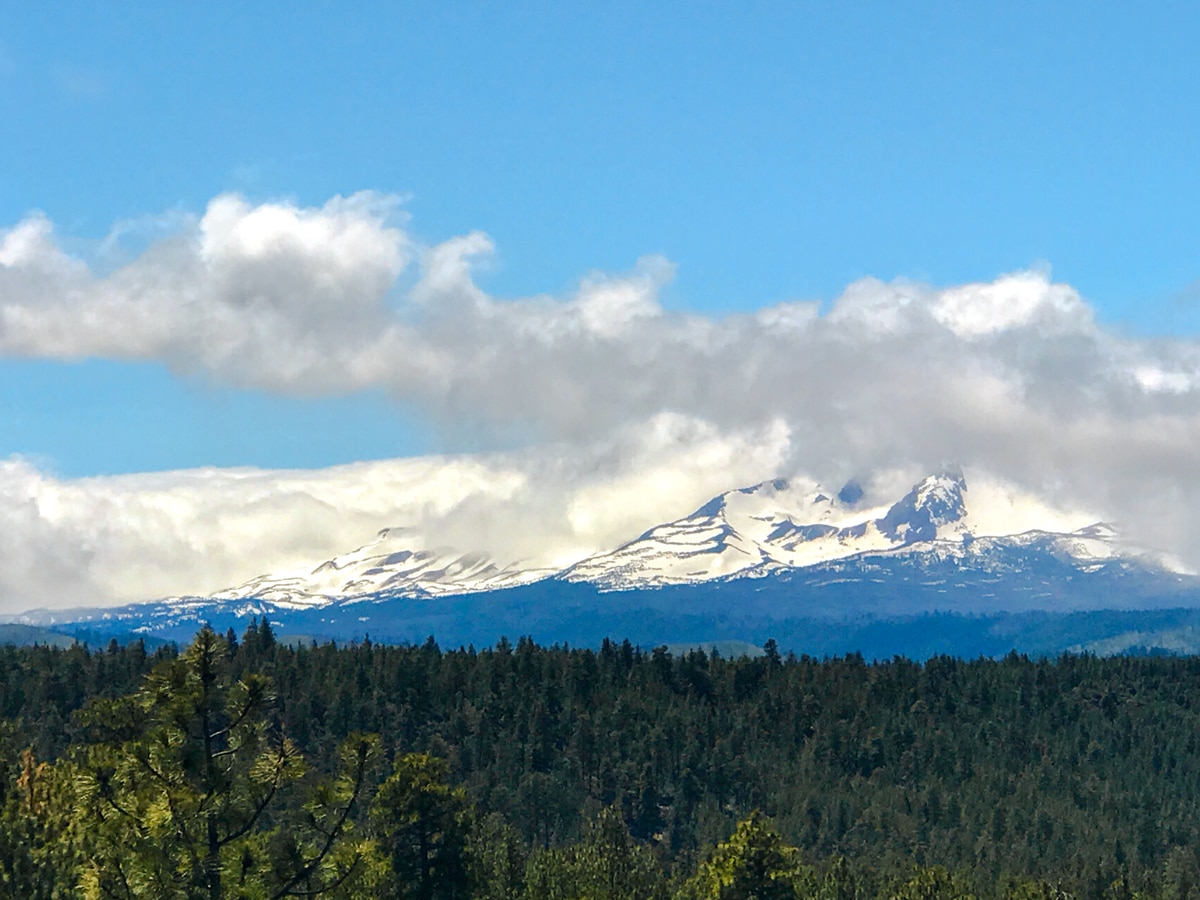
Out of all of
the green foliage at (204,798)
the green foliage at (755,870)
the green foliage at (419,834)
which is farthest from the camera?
the green foliage at (755,870)

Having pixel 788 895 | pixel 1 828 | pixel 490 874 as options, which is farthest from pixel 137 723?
pixel 490 874

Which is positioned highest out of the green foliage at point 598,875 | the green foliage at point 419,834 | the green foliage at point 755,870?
the green foliage at point 419,834

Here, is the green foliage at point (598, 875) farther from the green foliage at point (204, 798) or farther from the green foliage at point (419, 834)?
the green foliage at point (204, 798)

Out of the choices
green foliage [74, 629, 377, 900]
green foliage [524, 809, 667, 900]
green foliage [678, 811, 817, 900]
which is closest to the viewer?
green foliage [74, 629, 377, 900]

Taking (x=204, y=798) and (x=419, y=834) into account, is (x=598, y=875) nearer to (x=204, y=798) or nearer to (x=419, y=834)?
(x=419, y=834)

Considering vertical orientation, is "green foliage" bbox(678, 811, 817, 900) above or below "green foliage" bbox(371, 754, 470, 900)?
below

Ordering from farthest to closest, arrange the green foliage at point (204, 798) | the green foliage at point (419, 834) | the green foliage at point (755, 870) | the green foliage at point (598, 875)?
the green foliage at point (598, 875) < the green foliage at point (755, 870) < the green foliage at point (419, 834) < the green foliage at point (204, 798)

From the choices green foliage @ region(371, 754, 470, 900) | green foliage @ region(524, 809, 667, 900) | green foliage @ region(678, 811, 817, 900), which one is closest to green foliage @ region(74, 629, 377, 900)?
green foliage @ region(371, 754, 470, 900)

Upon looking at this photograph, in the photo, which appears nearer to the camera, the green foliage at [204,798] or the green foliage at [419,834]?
the green foliage at [204,798]

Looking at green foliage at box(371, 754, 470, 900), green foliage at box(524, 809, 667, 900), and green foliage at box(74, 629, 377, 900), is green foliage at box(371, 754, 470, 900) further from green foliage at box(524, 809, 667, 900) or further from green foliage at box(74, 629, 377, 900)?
green foliage at box(74, 629, 377, 900)

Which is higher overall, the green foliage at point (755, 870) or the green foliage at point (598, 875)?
the green foliage at point (755, 870)

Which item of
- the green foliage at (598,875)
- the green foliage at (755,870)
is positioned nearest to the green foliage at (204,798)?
the green foliage at (755,870)

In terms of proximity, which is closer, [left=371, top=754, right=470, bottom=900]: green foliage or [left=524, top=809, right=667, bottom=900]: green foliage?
[left=371, top=754, right=470, bottom=900]: green foliage

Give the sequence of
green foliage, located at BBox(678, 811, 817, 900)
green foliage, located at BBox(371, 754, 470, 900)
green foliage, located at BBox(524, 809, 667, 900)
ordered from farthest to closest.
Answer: green foliage, located at BBox(524, 809, 667, 900), green foliage, located at BBox(678, 811, 817, 900), green foliage, located at BBox(371, 754, 470, 900)
